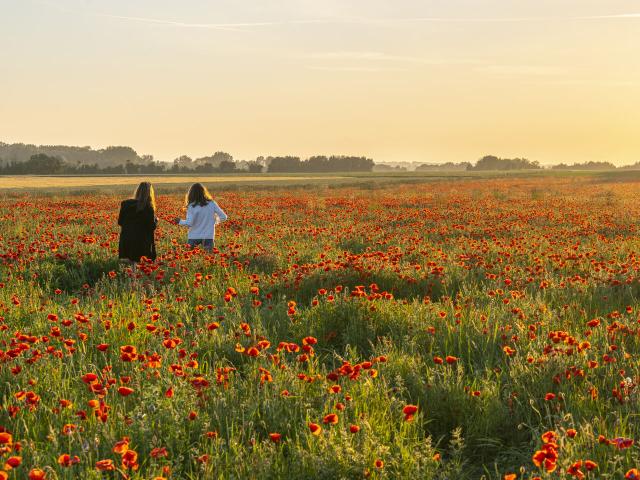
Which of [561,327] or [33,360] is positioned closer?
[33,360]

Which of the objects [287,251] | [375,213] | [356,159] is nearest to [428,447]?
[287,251]

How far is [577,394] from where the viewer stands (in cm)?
382

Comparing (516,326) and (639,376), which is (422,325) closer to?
(516,326)

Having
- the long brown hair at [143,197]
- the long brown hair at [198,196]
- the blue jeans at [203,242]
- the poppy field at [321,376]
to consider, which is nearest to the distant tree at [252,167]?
the blue jeans at [203,242]

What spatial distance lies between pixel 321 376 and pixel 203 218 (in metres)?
6.80

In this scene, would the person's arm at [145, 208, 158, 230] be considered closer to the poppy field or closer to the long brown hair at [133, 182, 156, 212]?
the long brown hair at [133, 182, 156, 212]

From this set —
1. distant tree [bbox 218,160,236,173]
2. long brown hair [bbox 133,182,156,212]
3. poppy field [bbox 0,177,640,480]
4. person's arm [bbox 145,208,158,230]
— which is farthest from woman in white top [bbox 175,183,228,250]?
distant tree [bbox 218,160,236,173]

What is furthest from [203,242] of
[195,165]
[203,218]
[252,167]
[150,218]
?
[195,165]

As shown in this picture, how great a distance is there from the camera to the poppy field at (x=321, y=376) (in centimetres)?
303

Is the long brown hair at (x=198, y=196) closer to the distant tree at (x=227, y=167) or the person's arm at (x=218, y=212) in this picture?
the person's arm at (x=218, y=212)

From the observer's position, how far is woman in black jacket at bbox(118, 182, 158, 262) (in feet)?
28.9

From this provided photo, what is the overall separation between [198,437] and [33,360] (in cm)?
136

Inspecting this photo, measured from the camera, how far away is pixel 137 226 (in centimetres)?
886

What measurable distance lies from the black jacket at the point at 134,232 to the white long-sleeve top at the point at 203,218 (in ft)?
4.02
